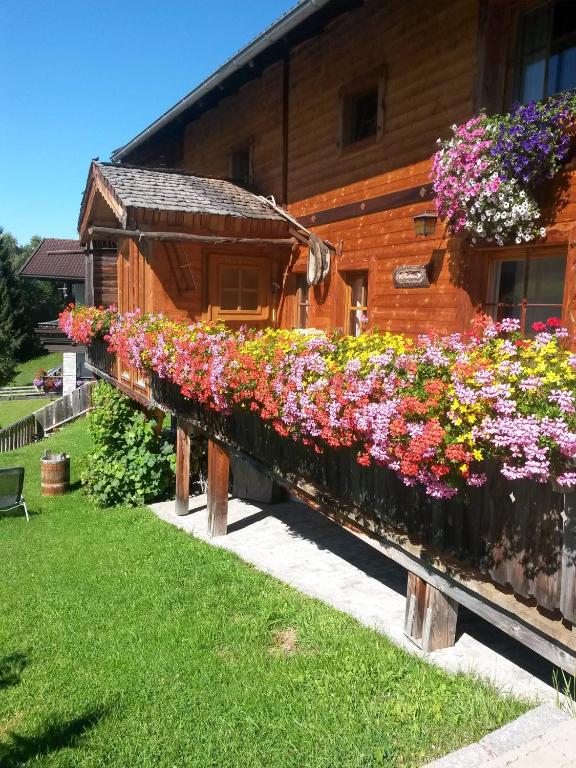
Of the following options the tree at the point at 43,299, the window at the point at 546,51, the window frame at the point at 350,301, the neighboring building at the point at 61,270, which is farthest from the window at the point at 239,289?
the tree at the point at 43,299

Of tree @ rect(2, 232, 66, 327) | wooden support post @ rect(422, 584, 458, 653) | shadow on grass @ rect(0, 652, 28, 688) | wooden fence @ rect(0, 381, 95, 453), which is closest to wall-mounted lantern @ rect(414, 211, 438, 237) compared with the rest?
wooden support post @ rect(422, 584, 458, 653)

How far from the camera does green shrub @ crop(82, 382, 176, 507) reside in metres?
11.6

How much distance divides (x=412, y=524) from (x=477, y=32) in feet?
17.5

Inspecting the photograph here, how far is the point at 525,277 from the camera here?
21.1 ft

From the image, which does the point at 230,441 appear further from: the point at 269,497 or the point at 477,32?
the point at 477,32

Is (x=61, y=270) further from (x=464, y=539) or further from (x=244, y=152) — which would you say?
(x=464, y=539)

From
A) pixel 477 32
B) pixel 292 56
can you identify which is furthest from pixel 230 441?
pixel 292 56

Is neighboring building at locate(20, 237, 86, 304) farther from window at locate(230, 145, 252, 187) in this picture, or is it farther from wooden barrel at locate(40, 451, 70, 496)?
window at locate(230, 145, 252, 187)

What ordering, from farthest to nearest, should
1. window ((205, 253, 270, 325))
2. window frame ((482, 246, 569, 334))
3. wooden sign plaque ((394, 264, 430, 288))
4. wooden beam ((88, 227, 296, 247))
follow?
1. window ((205, 253, 270, 325))
2. wooden beam ((88, 227, 296, 247))
3. wooden sign plaque ((394, 264, 430, 288))
4. window frame ((482, 246, 569, 334))

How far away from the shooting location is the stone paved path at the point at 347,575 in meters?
4.96

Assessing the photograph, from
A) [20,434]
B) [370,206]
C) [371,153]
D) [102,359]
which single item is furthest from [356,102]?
[20,434]

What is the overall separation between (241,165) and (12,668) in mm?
9952

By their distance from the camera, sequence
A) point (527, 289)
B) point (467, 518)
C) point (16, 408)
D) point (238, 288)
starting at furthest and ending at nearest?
point (16, 408)
point (238, 288)
point (527, 289)
point (467, 518)

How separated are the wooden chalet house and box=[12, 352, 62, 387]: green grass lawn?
94.2 ft
